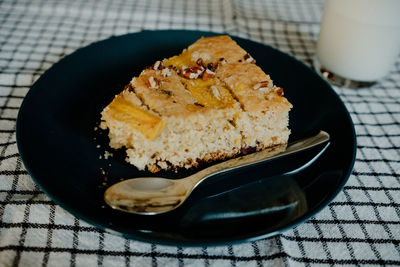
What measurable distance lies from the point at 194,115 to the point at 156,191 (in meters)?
0.36

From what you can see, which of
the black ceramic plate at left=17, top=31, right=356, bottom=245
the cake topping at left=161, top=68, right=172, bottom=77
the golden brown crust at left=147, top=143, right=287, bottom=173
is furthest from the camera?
the cake topping at left=161, top=68, right=172, bottom=77

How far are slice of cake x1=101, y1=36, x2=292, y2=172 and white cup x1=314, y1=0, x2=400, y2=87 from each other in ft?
2.05

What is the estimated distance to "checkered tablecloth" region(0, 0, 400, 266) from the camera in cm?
115

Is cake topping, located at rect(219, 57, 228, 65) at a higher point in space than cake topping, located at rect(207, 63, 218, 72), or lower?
higher

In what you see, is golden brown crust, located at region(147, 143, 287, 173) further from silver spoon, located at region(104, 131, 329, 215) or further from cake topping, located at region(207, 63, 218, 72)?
cake topping, located at region(207, 63, 218, 72)

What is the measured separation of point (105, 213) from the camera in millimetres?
1149

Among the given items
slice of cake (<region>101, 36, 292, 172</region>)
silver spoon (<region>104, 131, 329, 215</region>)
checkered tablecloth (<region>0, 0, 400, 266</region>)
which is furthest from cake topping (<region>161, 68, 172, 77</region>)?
checkered tablecloth (<region>0, 0, 400, 266</region>)

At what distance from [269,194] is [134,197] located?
→ 51cm

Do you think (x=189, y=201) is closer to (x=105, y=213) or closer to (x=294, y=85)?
(x=105, y=213)

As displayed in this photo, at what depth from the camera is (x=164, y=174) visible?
56.3 inches

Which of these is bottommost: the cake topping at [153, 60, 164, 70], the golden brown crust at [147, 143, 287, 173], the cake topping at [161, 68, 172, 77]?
the golden brown crust at [147, 143, 287, 173]

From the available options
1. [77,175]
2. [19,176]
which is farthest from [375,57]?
[19,176]

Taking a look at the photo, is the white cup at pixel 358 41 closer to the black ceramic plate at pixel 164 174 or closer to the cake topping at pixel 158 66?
the black ceramic plate at pixel 164 174

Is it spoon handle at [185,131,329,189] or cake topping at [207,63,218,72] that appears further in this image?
cake topping at [207,63,218,72]
